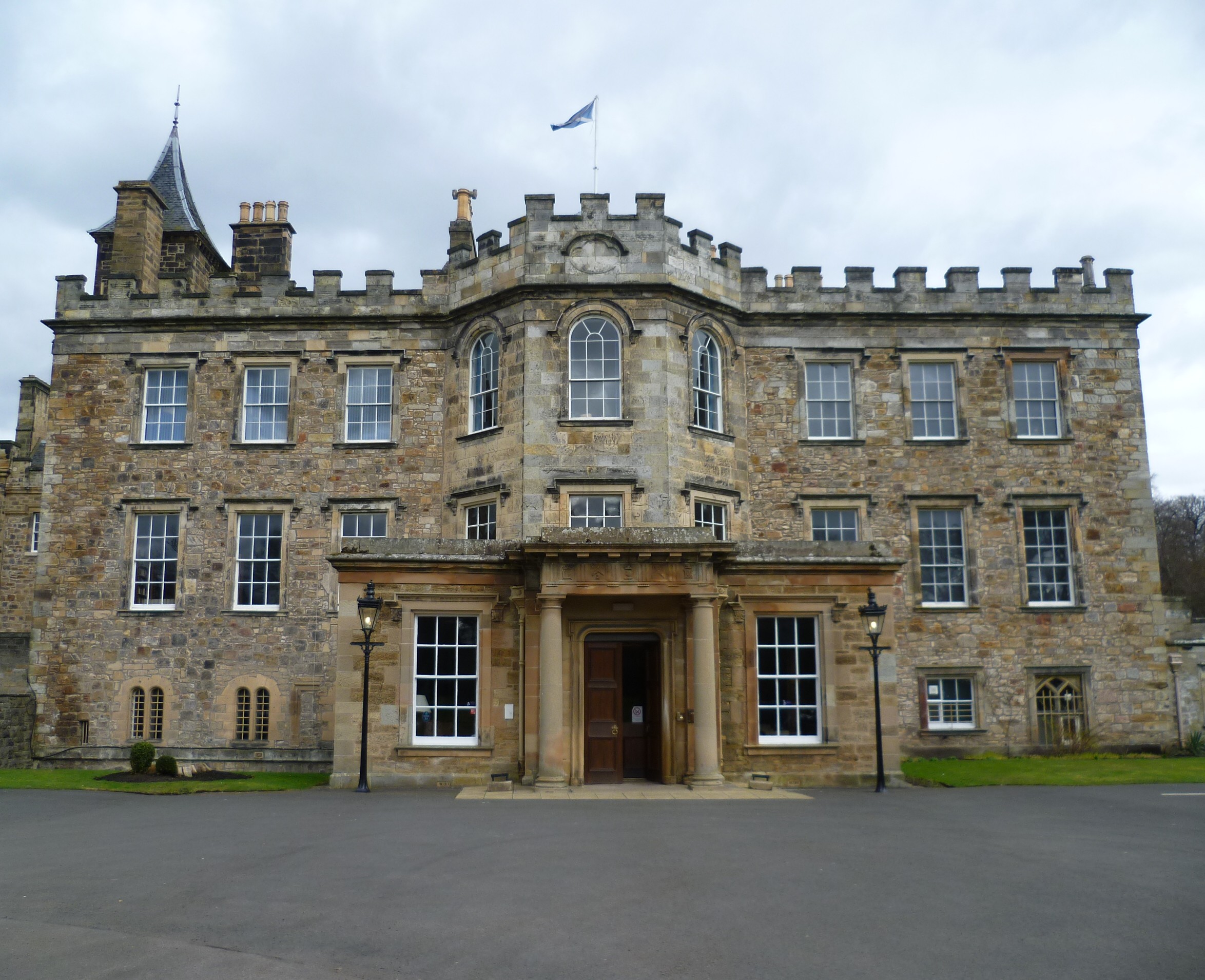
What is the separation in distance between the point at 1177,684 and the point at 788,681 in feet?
40.5

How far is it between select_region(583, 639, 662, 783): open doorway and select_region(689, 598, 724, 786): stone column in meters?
1.07

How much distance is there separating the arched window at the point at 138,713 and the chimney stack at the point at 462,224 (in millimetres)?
13025

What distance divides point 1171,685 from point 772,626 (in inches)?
489

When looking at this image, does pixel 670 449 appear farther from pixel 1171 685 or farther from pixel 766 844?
pixel 1171 685

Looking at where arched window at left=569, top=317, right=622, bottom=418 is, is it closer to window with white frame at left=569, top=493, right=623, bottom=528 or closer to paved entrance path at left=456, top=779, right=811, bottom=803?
window with white frame at left=569, top=493, right=623, bottom=528

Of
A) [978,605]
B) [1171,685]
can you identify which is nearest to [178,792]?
[978,605]

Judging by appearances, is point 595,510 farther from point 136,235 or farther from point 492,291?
point 136,235

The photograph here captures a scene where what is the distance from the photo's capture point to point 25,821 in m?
13.5

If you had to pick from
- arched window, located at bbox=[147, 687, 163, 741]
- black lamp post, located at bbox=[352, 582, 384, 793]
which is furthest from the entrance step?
arched window, located at bbox=[147, 687, 163, 741]

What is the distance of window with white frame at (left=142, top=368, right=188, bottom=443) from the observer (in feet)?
80.8

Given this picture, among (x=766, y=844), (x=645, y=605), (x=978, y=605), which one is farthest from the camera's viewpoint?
(x=978, y=605)

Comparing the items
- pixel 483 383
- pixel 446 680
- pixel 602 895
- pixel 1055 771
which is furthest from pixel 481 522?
pixel 602 895

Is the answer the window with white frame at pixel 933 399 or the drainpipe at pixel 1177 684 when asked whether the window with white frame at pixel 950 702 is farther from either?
the window with white frame at pixel 933 399

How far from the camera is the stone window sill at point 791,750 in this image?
1788 centimetres
